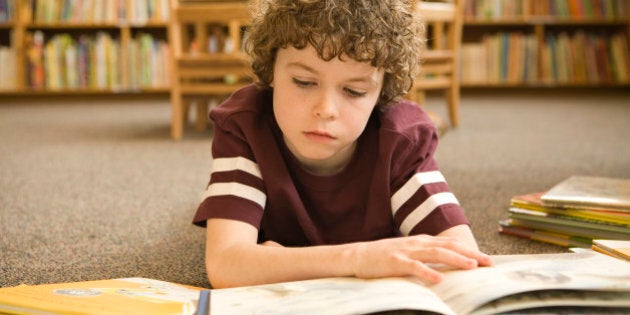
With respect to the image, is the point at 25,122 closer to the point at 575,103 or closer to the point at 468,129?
the point at 468,129

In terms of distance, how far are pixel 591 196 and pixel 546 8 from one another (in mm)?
3308

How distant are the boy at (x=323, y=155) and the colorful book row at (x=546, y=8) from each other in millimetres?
3269

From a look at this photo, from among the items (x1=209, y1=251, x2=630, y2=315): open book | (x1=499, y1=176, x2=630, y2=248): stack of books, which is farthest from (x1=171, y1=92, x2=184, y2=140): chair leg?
(x1=209, y1=251, x2=630, y2=315): open book

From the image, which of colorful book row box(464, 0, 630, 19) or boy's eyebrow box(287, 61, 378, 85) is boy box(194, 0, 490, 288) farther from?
colorful book row box(464, 0, 630, 19)

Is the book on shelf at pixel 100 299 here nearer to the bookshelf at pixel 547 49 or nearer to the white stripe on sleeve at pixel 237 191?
the white stripe on sleeve at pixel 237 191

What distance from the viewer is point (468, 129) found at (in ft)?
8.92

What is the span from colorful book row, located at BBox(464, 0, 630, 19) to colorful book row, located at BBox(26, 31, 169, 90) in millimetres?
1890

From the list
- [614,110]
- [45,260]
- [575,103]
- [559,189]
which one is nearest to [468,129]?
[614,110]

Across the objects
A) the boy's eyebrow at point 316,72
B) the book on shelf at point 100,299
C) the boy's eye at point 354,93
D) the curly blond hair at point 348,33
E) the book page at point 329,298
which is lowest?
the book on shelf at point 100,299

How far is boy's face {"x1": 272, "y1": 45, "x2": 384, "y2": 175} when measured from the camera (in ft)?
2.74

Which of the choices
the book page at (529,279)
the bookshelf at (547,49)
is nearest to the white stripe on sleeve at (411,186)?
the book page at (529,279)

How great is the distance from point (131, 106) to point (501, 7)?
7.40 ft

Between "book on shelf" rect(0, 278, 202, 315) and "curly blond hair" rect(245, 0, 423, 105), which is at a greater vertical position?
"curly blond hair" rect(245, 0, 423, 105)

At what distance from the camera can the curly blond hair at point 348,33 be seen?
84cm
